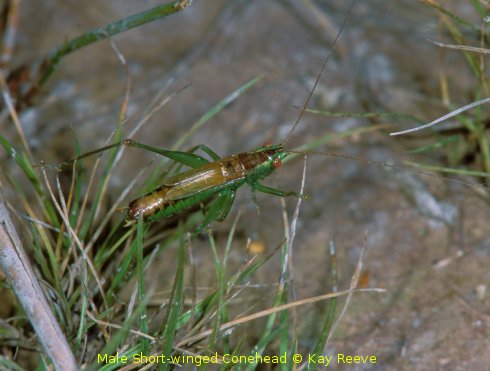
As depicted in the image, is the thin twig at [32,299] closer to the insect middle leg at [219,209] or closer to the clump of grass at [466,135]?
the insect middle leg at [219,209]

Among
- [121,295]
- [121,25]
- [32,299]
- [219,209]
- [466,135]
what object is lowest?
[121,295]

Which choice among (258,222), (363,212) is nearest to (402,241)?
(363,212)

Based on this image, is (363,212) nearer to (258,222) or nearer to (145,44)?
(258,222)

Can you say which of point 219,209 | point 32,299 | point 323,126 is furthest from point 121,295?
point 323,126

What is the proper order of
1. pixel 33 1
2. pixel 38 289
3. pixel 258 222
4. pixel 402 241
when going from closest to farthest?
pixel 38 289 < pixel 402 241 < pixel 258 222 < pixel 33 1

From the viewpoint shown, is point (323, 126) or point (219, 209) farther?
point (323, 126)

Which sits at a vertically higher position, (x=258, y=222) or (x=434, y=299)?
(x=258, y=222)

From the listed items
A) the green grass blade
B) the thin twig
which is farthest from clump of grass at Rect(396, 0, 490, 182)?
the thin twig

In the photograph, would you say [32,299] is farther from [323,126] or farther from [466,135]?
[466,135]

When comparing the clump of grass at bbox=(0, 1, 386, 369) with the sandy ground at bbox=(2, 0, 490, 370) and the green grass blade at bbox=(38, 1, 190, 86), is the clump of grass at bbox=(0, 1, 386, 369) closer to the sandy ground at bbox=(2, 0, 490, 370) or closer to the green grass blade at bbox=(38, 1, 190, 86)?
Result: the green grass blade at bbox=(38, 1, 190, 86)
